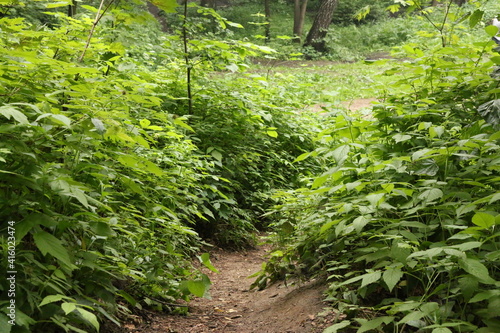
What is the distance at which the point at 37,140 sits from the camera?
2205 millimetres

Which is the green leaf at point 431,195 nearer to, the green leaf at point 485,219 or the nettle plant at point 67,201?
the green leaf at point 485,219

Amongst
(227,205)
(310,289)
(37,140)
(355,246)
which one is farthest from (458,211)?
(227,205)

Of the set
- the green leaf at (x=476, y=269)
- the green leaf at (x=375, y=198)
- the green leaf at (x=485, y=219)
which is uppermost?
the green leaf at (x=485, y=219)

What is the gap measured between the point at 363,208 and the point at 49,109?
1812mm

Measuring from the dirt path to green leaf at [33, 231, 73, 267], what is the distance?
1.08 m

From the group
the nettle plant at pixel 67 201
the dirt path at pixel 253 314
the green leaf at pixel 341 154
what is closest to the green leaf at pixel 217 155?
the dirt path at pixel 253 314

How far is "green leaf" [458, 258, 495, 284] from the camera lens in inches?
77.9

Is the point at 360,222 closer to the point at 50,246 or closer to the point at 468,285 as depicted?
the point at 468,285

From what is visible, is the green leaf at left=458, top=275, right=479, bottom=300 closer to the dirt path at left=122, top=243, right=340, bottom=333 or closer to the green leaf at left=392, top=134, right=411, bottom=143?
the dirt path at left=122, top=243, right=340, bottom=333

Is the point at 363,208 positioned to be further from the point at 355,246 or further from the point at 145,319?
the point at 145,319

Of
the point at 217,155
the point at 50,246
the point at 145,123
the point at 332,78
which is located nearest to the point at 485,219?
the point at 50,246

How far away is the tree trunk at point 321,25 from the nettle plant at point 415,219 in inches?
734

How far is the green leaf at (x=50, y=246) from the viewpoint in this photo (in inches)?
76.8

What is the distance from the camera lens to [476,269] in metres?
2.02
